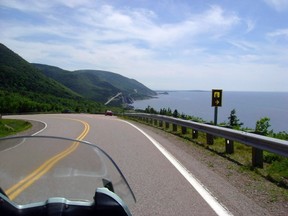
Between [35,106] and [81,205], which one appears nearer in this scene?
[81,205]

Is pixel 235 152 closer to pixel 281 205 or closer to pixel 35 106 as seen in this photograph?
pixel 281 205

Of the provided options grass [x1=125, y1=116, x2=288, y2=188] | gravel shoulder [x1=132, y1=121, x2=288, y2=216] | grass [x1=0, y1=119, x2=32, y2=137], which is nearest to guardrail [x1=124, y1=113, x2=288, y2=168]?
grass [x1=125, y1=116, x2=288, y2=188]

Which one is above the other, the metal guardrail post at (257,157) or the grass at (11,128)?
the metal guardrail post at (257,157)

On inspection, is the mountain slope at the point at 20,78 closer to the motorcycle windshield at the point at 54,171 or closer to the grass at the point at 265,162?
the grass at the point at 265,162

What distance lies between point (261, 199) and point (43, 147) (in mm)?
4225

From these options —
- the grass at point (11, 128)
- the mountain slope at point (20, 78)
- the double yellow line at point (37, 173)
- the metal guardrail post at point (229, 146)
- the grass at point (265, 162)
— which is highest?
the mountain slope at point (20, 78)

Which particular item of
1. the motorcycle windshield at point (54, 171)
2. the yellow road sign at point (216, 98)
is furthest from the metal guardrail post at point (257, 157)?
the yellow road sign at point (216, 98)

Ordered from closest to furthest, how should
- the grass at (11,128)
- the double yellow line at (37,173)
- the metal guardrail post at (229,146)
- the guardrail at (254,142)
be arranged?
the double yellow line at (37,173)
the guardrail at (254,142)
the metal guardrail post at (229,146)
the grass at (11,128)

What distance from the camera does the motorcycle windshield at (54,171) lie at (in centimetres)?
365

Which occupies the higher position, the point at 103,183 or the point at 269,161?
the point at 103,183

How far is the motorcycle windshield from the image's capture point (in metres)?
3.65

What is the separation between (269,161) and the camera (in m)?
11.6

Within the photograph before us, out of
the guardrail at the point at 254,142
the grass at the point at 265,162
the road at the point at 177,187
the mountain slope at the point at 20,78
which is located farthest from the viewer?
the mountain slope at the point at 20,78

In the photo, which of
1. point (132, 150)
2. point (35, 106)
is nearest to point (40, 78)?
point (35, 106)
